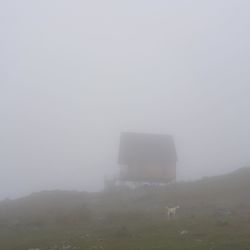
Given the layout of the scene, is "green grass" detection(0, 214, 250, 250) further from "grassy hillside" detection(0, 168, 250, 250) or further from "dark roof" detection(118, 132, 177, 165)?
"dark roof" detection(118, 132, 177, 165)

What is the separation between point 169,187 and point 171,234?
33.1 metres

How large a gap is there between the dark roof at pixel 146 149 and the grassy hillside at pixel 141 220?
12.7 metres

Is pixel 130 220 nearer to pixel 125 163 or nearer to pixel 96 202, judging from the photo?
pixel 96 202

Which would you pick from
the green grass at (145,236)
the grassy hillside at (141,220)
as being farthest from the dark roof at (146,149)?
the green grass at (145,236)

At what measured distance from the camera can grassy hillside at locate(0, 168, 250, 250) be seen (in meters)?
31.6

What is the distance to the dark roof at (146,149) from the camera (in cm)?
8262

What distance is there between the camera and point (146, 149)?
277 ft

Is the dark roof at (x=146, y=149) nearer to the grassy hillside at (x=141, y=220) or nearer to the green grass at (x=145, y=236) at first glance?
the grassy hillside at (x=141, y=220)

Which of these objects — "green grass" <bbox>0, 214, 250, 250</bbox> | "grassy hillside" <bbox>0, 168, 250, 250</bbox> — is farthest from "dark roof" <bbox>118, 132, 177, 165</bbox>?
"green grass" <bbox>0, 214, 250, 250</bbox>

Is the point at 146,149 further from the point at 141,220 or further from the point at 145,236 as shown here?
the point at 145,236

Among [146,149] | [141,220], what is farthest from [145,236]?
[146,149]

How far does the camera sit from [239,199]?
2072 inches

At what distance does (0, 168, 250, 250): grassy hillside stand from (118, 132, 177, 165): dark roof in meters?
12.7

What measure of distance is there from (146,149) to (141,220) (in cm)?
4192
